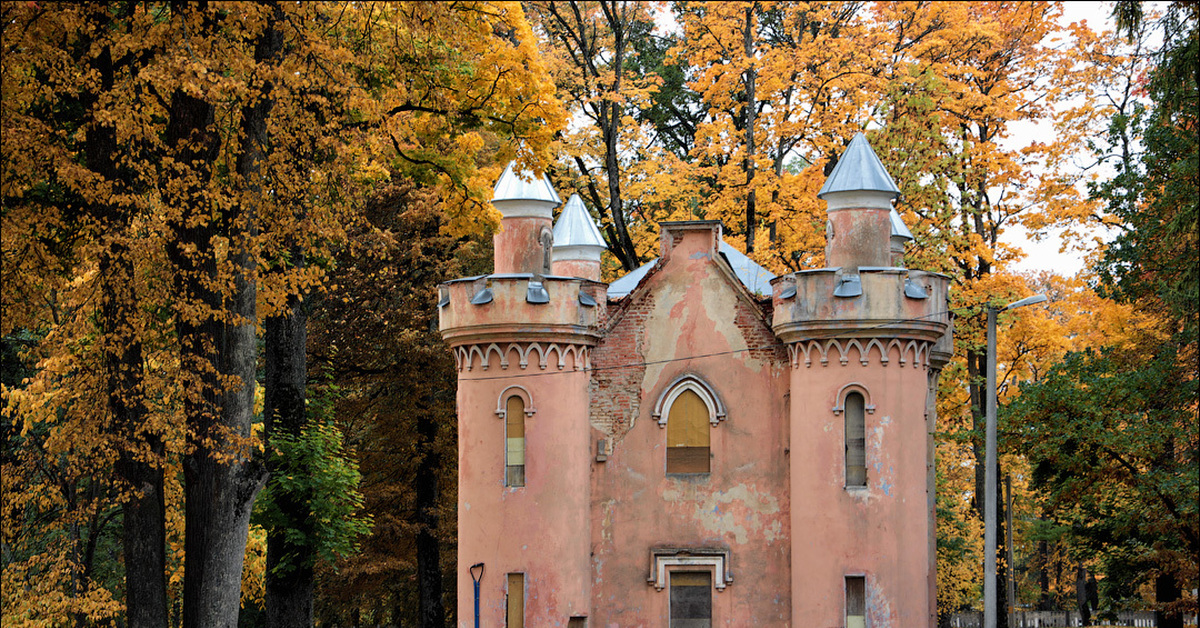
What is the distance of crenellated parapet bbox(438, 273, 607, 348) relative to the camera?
20.8 metres

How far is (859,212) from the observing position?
2112 centimetres

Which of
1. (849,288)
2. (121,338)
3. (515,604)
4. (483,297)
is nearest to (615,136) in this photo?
(483,297)

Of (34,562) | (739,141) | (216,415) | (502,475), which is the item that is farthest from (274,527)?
(739,141)

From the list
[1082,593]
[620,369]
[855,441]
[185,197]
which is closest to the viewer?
[185,197]

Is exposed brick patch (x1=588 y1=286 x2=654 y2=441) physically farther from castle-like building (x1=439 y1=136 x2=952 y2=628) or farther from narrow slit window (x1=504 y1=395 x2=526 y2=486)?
narrow slit window (x1=504 y1=395 x2=526 y2=486)

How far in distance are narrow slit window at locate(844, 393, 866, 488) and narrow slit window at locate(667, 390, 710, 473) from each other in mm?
2378

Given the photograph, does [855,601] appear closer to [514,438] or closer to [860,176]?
[514,438]

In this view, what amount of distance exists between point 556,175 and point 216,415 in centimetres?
1691

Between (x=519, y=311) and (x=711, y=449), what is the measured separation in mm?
3958

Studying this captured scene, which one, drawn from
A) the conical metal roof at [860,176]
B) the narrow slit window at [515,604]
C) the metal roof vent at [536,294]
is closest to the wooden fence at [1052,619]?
the conical metal roof at [860,176]

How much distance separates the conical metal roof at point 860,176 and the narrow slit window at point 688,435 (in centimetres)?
412

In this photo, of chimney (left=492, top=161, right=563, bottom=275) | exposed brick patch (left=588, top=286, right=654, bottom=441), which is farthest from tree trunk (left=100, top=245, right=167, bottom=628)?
exposed brick patch (left=588, top=286, right=654, bottom=441)

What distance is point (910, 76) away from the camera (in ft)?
95.5

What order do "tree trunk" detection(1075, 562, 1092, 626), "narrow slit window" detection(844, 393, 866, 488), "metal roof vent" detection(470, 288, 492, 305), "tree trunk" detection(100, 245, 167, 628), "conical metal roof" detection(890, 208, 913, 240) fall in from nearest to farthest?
"tree trunk" detection(100, 245, 167, 628) → "narrow slit window" detection(844, 393, 866, 488) → "metal roof vent" detection(470, 288, 492, 305) → "conical metal roof" detection(890, 208, 913, 240) → "tree trunk" detection(1075, 562, 1092, 626)
